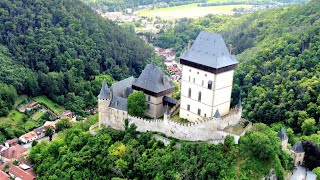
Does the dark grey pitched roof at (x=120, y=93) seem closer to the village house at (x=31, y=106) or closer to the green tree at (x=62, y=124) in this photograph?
the green tree at (x=62, y=124)

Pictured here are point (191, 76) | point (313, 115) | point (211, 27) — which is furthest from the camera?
point (211, 27)

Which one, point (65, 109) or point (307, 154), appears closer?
point (307, 154)

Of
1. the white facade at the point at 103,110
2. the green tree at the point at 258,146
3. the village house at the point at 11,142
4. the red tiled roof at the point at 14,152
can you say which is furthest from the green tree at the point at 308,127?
the village house at the point at 11,142

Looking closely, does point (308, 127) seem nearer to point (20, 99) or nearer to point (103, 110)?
point (103, 110)

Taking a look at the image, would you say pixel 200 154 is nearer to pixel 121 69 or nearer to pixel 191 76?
pixel 191 76

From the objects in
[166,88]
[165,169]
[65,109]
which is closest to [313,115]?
[166,88]

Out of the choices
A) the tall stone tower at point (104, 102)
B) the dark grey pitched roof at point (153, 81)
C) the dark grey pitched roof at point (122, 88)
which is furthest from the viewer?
the dark grey pitched roof at point (122, 88)

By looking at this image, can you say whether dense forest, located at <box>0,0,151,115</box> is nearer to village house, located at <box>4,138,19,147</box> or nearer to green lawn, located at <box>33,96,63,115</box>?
green lawn, located at <box>33,96,63,115</box>
